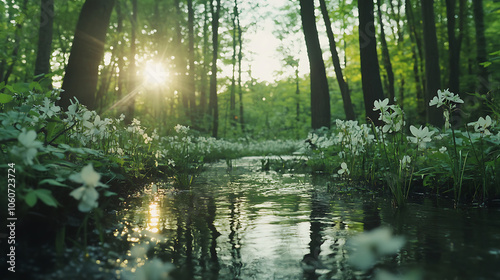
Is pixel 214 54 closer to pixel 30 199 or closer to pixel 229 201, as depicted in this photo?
pixel 229 201

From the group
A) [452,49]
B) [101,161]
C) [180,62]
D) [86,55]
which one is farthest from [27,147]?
[180,62]

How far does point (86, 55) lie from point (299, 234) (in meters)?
4.70

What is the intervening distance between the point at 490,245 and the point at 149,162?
4.84 meters

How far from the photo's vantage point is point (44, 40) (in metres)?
9.99

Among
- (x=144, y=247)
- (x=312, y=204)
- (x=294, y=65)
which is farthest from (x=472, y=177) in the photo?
(x=294, y=65)

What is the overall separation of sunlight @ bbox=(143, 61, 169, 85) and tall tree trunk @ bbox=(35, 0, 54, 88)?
12879mm

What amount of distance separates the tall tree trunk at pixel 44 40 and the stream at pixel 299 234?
7497mm

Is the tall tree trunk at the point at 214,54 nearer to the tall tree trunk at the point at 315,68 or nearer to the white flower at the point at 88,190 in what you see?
the tall tree trunk at the point at 315,68

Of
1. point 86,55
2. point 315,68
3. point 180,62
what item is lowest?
point 86,55

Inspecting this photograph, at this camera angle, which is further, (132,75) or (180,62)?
(180,62)

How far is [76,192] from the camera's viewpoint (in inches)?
57.5

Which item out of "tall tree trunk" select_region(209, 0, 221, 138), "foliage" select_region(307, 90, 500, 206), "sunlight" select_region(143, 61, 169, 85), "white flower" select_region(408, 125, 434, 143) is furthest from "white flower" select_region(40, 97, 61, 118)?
"sunlight" select_region(143, 61, 169, 85)

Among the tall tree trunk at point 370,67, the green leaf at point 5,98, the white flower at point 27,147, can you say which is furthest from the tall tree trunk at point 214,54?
the white flower at point 27,147

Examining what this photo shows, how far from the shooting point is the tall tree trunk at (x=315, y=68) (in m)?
10.6
